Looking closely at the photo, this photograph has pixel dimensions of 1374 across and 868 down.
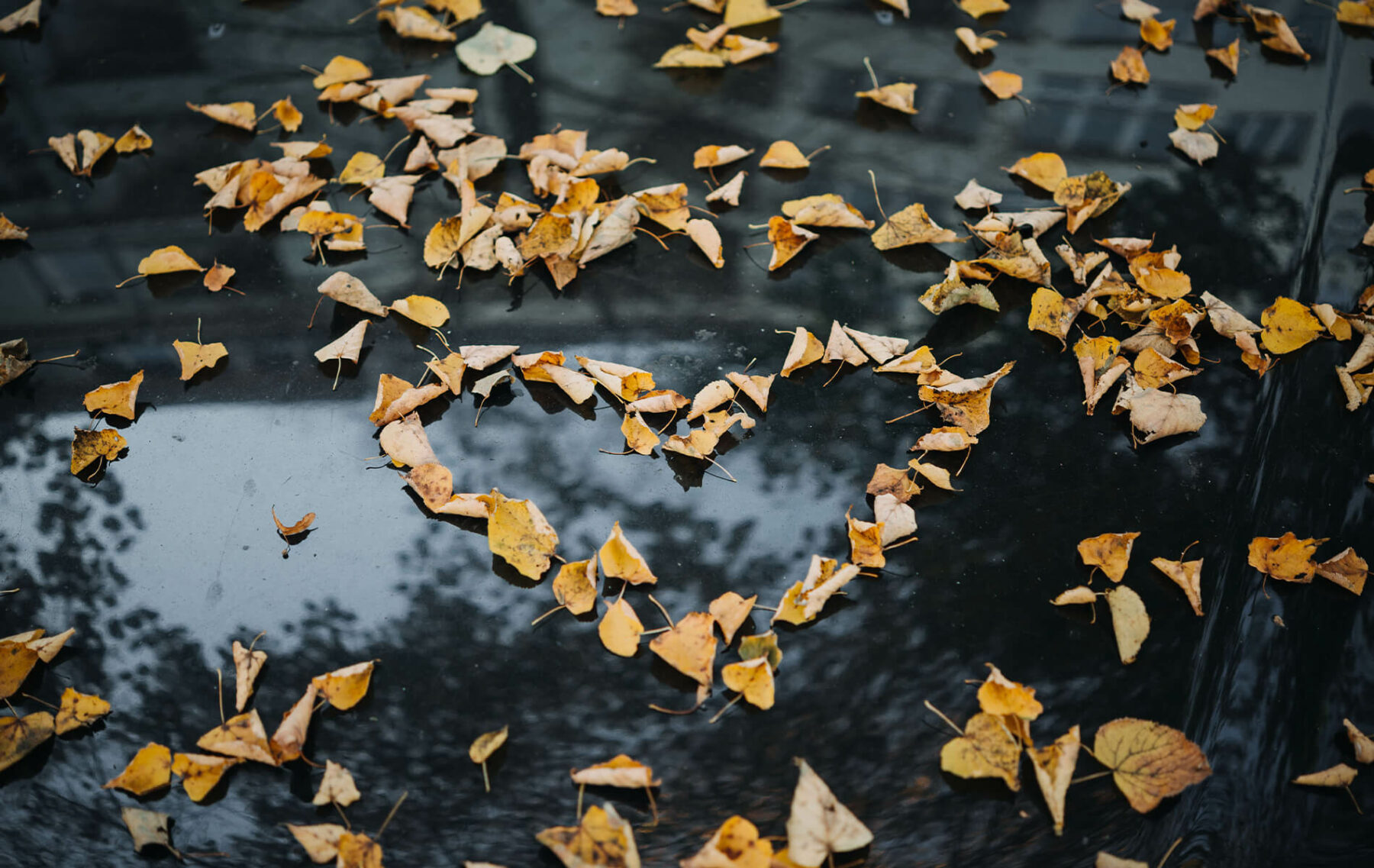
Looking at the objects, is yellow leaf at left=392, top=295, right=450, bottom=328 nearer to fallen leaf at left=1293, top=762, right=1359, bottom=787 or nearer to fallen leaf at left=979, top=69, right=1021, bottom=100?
fallen leaf at left=979, top=69, right=1021, bottom=100

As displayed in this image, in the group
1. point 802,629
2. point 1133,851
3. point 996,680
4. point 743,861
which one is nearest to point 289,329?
point 802,629

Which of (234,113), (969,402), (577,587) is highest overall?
(234,113)

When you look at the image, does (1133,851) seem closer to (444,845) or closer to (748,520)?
Answer: (748,520)

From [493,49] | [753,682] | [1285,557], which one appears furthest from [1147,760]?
[493,49]

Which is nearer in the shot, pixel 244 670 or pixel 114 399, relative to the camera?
pixel 244 670

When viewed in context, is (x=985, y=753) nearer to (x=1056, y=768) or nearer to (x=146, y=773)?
(x=1056, y=768)

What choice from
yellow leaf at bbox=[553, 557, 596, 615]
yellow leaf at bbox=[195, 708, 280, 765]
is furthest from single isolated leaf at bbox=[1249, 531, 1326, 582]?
yellow leaf at bbox=[195, 708, 280, 765]
